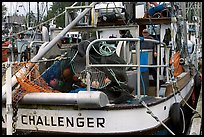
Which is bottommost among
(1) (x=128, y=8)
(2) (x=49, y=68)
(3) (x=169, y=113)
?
(3) (x=169, y=113)

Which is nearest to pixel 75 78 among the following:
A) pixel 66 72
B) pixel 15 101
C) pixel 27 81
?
pixel 66 72

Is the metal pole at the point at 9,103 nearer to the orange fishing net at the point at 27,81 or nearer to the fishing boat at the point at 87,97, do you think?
the fishing boat at the point at 87,97

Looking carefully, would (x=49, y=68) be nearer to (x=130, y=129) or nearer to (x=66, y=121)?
(x=66, y=121)

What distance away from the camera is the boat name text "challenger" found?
4.63 m

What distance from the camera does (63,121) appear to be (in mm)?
4703

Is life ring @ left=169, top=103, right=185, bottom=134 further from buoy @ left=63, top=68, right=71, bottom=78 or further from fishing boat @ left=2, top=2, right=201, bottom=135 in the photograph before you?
buoy @ left=63, top=68, right=71, bottom=78

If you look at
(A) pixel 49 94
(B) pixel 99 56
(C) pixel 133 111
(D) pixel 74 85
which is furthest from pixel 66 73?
(C) pixel 133 111

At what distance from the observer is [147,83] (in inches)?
248

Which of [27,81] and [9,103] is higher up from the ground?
[27,81]

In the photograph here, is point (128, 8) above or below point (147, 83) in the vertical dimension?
above

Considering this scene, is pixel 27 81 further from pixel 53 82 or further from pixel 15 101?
pixel 53 82

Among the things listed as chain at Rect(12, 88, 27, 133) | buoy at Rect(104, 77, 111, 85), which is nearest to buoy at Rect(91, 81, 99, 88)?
buoy at Rect(104, 77, 111, 85)

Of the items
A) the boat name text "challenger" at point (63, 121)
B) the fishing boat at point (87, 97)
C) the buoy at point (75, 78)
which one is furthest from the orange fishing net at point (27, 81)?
the buoy at point (75, 78)

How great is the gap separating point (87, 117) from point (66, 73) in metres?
1.23
